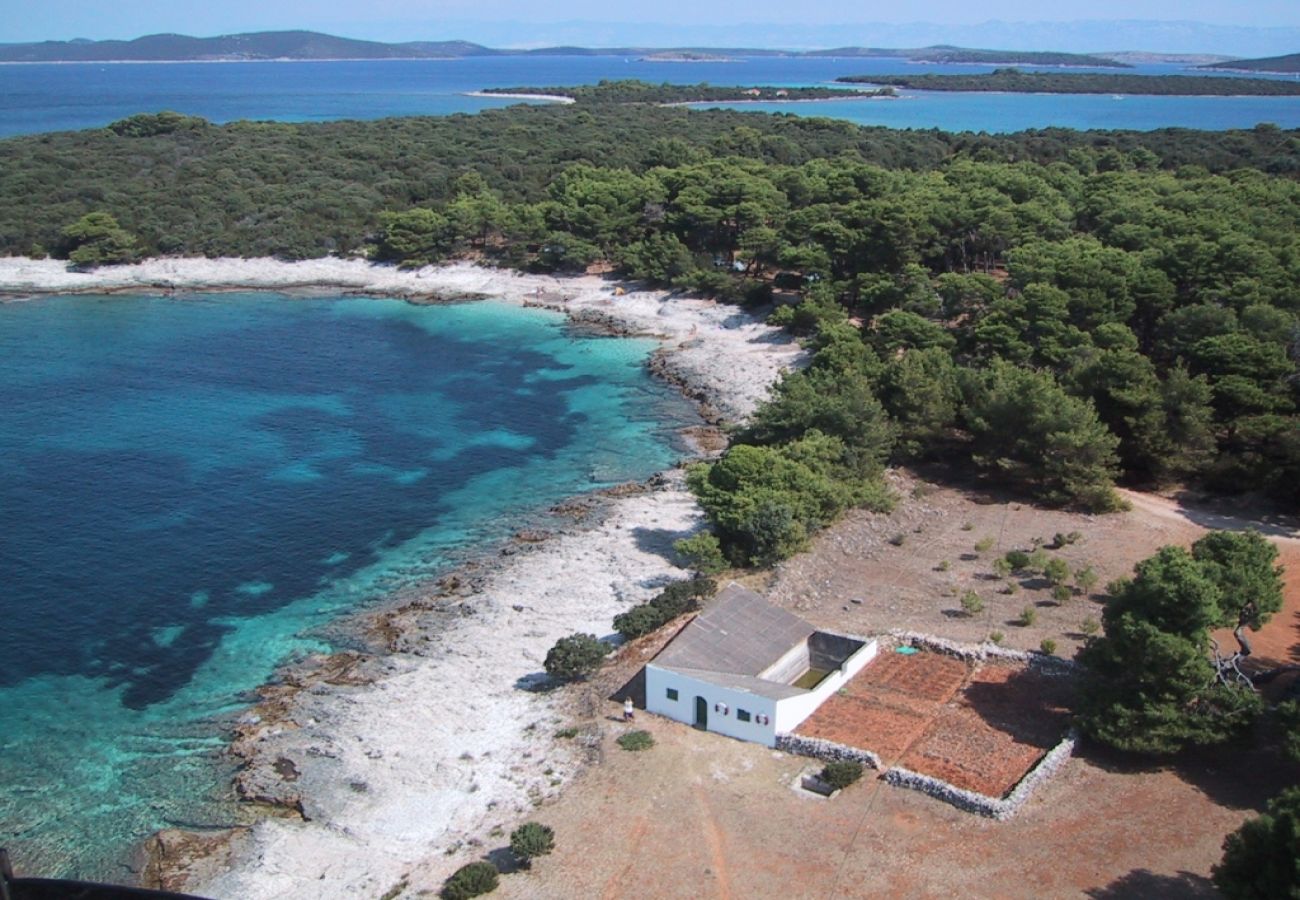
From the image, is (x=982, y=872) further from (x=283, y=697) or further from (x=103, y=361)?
(x=103, y=361)

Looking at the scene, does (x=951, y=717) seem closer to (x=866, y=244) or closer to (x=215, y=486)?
(x=215, y=486)

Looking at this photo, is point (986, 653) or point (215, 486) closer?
point (986, 653)

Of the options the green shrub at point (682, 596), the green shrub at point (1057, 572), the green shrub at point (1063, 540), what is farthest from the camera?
the green shrub at point (1063, 540)

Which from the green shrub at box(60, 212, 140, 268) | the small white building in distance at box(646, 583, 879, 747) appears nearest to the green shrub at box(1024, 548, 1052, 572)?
the small white building in distance at box(646, 583, 879, 747)

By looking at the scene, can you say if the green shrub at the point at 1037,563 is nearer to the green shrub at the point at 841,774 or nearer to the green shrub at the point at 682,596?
the green shrub at the point at 682,596

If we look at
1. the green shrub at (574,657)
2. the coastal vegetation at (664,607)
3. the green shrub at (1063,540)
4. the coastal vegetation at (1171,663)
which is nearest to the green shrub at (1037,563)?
the green shrub at (1063,540)

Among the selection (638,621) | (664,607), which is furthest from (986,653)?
(638,621)

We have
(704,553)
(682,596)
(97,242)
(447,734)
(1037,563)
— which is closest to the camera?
(447,734)

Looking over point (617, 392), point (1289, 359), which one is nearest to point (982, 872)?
point (1289, 359)
